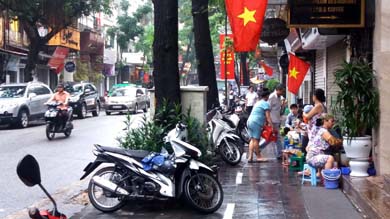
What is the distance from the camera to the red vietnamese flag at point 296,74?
63.5 feet

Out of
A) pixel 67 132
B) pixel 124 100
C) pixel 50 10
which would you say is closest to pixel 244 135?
pixel 67 132

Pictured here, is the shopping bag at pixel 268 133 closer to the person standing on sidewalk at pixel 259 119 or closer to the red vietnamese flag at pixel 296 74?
the person standing on sidewalk at pixel 259 119

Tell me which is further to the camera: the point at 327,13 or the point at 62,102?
the point at 62,102

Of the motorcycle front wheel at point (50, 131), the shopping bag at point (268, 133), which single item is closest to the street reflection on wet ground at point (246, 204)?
the shopping bag at point (268, 133)

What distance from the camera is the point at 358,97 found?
30.8 feet

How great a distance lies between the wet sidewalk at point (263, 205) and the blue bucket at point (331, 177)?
144 millimetres

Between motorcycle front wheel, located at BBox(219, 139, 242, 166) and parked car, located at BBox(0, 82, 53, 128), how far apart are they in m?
12.1

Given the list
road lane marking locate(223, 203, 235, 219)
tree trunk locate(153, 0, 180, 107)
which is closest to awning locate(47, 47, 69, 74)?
tree trunk locate(153, 0, 180, 107)

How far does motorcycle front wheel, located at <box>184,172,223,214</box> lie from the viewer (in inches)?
309

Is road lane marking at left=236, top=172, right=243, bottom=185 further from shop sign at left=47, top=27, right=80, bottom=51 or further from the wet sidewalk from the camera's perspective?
shop sign at left=47, top=27, right=80, bottom=51

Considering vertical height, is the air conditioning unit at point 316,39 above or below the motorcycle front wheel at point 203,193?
above

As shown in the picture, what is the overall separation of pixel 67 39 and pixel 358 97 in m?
31.2

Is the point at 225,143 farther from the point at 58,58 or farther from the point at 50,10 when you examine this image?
the point at 58,58

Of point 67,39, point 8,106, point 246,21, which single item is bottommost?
point 8,106
